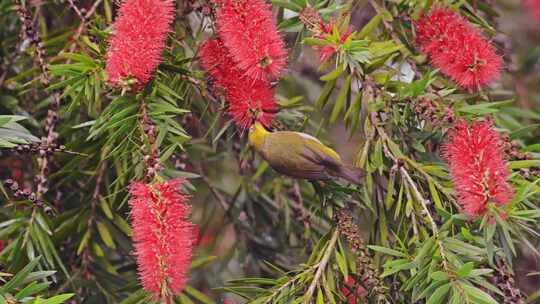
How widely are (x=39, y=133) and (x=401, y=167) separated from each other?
864mm

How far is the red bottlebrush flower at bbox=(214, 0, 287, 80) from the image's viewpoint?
1.26 metres

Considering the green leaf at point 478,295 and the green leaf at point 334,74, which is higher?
the green leaf at point 334,74

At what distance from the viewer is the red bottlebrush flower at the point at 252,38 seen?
1.26m

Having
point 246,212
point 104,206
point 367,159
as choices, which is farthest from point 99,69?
point 246,212

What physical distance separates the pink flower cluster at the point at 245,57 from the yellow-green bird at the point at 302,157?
0.18 feet

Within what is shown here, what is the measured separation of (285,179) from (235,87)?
694 millimetres

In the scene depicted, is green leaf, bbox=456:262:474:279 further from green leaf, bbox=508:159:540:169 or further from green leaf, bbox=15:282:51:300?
green leaf, bbox=15:282:51:300

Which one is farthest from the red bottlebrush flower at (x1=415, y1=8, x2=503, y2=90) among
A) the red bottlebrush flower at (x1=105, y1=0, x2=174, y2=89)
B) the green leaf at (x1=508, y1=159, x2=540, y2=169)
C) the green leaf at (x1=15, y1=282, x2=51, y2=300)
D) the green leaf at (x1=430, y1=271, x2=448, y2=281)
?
the green leaf at (x1=15, y1=282, x2=51, y2=300)

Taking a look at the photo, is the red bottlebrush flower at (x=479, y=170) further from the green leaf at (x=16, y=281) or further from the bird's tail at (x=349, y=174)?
the green leaf at (x=16, y=281)

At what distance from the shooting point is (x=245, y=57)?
4.13 feet

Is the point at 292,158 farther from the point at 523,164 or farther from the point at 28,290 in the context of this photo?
the point at 28,290

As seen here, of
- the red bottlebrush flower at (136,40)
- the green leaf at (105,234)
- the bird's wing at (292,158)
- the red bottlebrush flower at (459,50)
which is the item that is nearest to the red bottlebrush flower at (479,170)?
the red bottlebrush flower at (459,50)

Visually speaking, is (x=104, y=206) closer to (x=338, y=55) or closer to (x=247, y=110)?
(x=247, y=110)

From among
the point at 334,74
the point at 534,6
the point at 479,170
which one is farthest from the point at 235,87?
the point at 534,6
